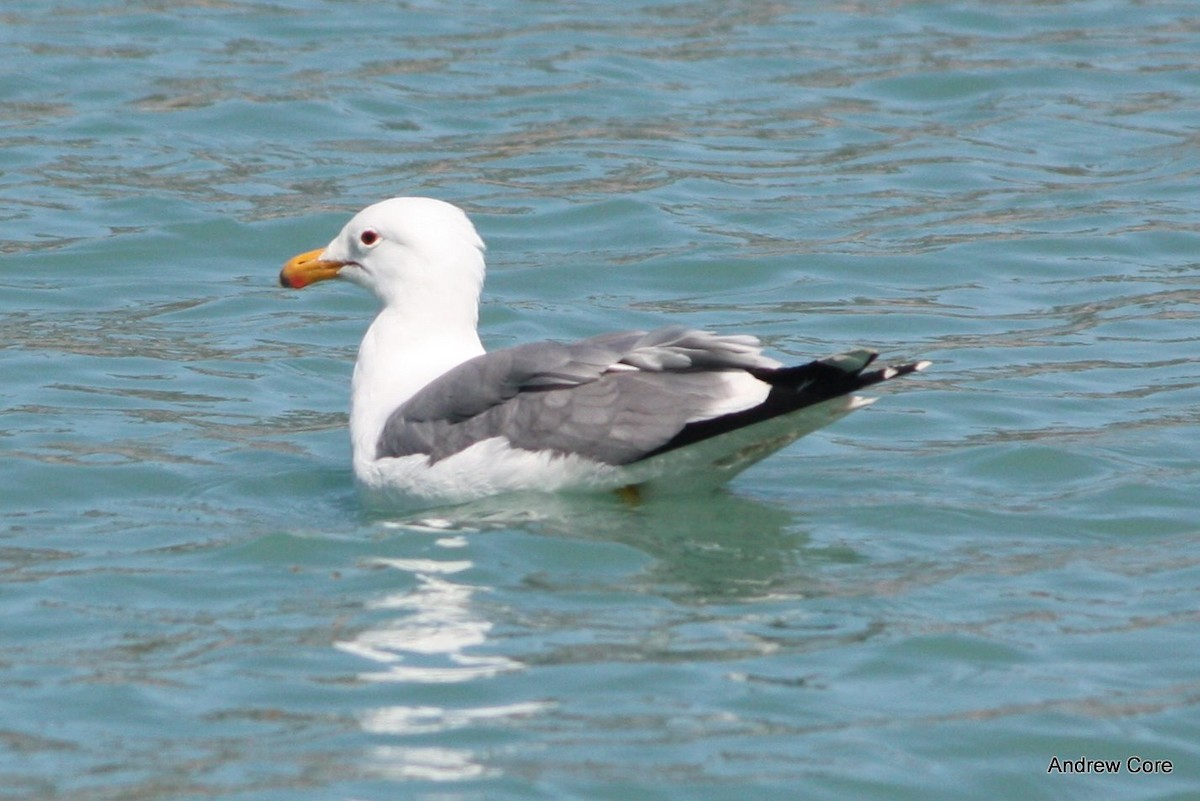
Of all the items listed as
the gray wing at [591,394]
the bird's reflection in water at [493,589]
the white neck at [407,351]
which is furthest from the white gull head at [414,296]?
the bird's reflection in water at [493,589]

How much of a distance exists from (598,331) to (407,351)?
2468 mm

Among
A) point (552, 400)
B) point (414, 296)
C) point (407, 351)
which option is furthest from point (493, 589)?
point (414, 296)

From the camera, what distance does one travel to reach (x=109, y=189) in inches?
501

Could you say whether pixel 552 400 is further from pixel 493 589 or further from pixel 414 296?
pixel 414 296

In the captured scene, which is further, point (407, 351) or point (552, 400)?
point (407, 351)

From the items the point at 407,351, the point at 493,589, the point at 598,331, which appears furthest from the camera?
the point at 598,331

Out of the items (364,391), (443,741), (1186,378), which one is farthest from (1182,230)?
(443,741)

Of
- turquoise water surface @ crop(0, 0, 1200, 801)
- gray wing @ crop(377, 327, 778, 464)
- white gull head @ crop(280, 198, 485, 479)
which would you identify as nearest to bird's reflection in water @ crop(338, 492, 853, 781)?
turquoise water surface @ crop(0, 0, 1200, 801)

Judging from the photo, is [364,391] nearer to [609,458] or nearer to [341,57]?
[609,458]

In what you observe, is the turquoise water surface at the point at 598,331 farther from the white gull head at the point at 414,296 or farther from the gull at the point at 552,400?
the white gull head at the point at 414,296

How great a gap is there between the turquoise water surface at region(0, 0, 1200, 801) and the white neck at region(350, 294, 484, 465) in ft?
1.32

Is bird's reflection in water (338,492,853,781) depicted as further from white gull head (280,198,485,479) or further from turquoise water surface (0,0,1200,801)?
white gull head (280,198,485,479)

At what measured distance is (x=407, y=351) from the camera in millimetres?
8250

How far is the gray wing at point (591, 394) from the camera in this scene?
7.28 metres
